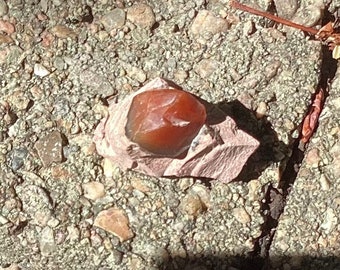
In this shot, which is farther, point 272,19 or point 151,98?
point 272,19

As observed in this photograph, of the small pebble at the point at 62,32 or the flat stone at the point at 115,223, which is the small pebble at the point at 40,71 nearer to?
the small pebble at the point at 62,32

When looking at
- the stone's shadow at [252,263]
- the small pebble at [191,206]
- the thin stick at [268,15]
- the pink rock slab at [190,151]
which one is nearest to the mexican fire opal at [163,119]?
the pink rock slab at [190,151]

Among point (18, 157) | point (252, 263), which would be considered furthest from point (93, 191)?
point (252, 263)

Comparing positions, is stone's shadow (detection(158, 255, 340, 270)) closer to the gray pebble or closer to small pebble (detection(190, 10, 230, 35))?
the gray pebble

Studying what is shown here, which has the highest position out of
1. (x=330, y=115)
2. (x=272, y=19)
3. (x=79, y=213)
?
(x=272, y=19)

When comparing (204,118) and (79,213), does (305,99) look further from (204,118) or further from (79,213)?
(79,213)

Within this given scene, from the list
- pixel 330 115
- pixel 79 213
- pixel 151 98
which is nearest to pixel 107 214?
pixel 79 213
